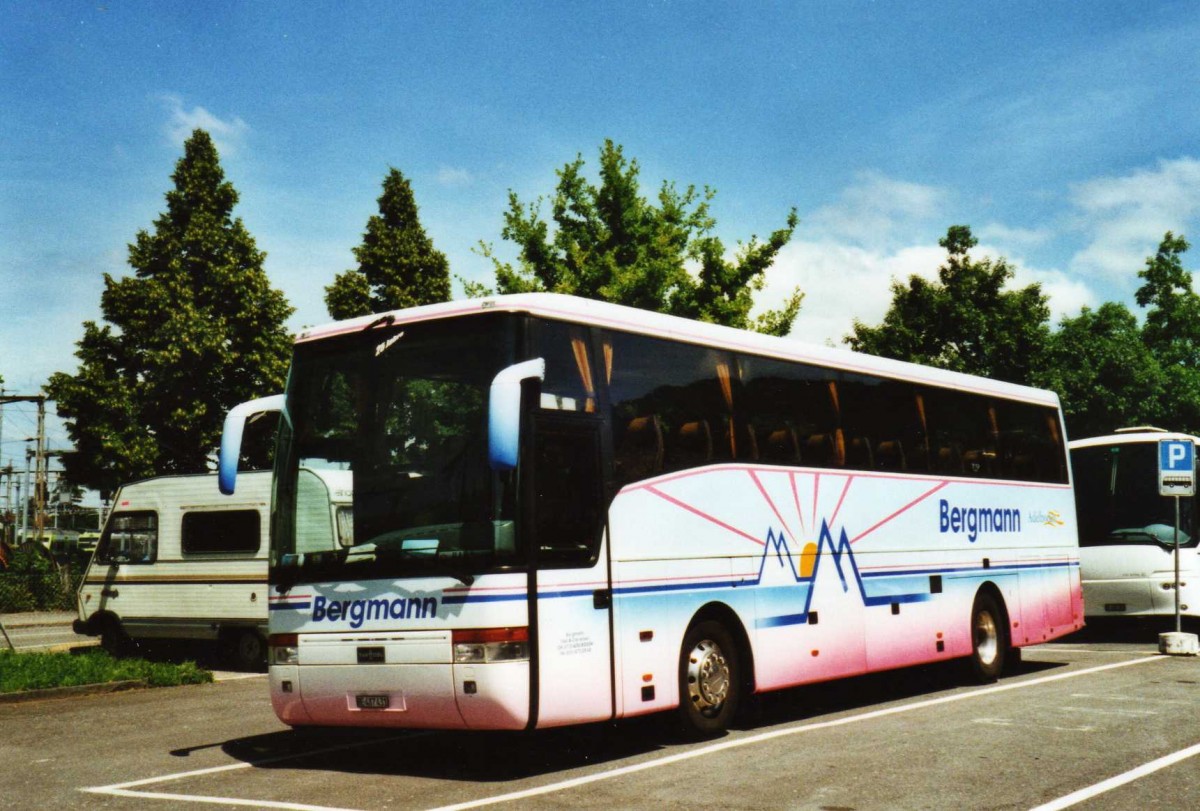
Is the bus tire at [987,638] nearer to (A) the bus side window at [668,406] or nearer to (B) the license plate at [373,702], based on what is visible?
(A) the bus side window at [668,406]

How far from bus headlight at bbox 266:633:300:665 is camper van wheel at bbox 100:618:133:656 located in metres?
11.8

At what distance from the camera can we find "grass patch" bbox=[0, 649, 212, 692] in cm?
1515

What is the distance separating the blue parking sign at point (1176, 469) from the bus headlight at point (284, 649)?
13356mm

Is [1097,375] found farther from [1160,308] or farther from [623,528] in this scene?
[623,528]

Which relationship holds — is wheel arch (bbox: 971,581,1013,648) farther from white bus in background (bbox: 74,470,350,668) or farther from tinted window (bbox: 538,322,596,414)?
white bus in background (bbox: 74,470,350,668)

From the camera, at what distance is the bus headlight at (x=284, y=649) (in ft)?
31.6

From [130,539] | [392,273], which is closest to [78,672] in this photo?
[130,539]

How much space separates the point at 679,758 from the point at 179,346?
26852 millimetres

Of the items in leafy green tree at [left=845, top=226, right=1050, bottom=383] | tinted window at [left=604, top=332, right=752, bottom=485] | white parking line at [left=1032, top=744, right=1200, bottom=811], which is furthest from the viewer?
leafy green tree at [left=845, top=226, right=1050, bottom=383]

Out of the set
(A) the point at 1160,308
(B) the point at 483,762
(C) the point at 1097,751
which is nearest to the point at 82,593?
(B) the point at 483,762

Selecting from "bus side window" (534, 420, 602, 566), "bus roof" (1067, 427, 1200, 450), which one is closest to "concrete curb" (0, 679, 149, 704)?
"bus side window" (534, 420, 602, 566)

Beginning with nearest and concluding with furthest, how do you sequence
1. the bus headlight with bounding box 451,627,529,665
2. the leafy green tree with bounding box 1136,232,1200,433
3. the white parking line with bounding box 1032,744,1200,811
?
the white parking line with bounding box 1032,744,1200,811
the bus headlight with bounding box 451,627,529,665
the leafy green tree with bounding box 1136,232,1200,433

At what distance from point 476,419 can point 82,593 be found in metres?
14.4

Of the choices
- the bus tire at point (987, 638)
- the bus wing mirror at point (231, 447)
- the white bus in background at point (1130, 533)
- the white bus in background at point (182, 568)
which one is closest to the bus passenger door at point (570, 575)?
the bus wing mirror at point (231, 447)
